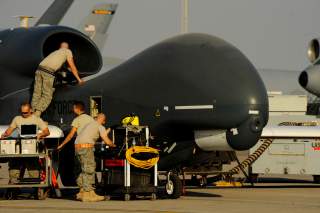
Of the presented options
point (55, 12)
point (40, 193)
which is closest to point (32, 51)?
point (40, 193)

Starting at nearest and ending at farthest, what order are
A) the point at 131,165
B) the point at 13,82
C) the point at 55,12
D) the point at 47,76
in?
the point at 131,165 → the point at 47,76 → the point at 13,82 → the point at 55,12

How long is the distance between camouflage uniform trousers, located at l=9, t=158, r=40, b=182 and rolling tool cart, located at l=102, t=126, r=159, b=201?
5.21 ft

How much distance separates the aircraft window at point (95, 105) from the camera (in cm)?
1908

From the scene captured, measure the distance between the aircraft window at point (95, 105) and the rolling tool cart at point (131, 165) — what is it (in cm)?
180

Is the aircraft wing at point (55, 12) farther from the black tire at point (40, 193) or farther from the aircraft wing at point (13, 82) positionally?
the black tire at point (40, 193)

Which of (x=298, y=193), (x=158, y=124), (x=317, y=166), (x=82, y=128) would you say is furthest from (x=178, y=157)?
(x=317, y=166)

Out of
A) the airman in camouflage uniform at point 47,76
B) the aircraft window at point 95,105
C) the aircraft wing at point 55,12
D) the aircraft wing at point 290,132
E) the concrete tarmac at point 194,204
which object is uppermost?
the aircraft wing at point 55,12

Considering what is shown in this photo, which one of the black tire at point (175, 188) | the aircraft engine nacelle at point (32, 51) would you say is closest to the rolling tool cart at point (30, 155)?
the black tire at point (175, 188)

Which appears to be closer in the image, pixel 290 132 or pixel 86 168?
pixel 86 168

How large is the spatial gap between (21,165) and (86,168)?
1.92m

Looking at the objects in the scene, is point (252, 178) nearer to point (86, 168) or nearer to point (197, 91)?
point (197, 91)

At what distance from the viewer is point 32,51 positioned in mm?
20719

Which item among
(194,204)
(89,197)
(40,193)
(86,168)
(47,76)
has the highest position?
(47,76)

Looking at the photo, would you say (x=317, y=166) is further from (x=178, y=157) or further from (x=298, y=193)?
(x=178, y=157)
